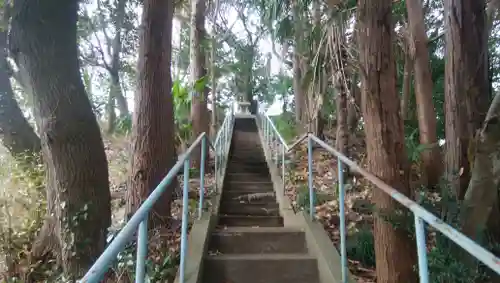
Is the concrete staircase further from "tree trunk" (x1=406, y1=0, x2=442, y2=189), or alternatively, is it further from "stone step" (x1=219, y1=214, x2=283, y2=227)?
"tree trunk" (x1=406, y1=0, x2=442, y2=189)

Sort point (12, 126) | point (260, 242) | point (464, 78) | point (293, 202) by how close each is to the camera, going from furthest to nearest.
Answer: point (12, 126), point (293, 202), point (260, 242), point (464, 78)

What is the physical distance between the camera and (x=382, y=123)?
2805 mm

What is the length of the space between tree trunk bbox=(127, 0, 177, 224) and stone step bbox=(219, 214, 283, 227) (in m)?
0.82

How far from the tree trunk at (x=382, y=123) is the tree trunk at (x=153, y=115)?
2.50 m

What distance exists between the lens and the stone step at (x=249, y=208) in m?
5.61

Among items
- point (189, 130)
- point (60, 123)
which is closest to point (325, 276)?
point (60, 123)

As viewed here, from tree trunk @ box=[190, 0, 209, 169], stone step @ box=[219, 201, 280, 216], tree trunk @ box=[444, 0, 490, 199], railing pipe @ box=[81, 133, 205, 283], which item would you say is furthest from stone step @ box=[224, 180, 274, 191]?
railing pipe @ box=[81, 133, 205, 283]

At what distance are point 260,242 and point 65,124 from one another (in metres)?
2.20

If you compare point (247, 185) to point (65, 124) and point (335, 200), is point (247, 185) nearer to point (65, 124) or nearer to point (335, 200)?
point (335, 200)

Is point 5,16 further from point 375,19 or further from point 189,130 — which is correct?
point 189,130

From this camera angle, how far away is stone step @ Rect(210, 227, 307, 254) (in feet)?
13.5

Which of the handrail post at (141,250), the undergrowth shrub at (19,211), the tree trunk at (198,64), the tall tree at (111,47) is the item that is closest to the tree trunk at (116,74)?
the tall tree at (111,47)

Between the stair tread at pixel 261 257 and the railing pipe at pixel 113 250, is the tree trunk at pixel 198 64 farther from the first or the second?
the railing pipe at pixel 113 250

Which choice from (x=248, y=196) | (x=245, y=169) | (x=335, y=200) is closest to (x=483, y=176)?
(x=335, y=200)
